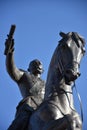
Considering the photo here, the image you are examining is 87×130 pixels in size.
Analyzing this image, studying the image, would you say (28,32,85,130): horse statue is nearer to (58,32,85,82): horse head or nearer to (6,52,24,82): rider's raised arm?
(58,32,85,82): horse head

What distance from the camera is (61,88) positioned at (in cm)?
998

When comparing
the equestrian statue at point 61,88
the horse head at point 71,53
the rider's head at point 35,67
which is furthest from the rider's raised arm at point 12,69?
the horse head at point 71,53

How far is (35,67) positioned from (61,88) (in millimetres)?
1970

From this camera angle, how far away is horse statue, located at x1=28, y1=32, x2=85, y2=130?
9390 millimetres

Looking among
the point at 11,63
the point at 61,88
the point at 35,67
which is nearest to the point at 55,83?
the point at 61,88

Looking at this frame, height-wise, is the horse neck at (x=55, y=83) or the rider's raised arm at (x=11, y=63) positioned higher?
the rider's raised arm at (x=11, y=63)

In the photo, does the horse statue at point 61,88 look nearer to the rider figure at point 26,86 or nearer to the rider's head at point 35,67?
the rider figure at point 26,86

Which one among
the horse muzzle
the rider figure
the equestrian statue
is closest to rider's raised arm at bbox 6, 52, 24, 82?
the rider figure

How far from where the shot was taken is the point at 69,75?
9.89m

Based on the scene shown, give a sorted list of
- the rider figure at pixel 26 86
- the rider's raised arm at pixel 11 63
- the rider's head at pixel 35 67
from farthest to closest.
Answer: the rider's head at pixel 35 67 < the rider's raised arm at pixel 11 63 < the rider figure at pixel 26 86

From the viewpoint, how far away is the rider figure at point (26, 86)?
1043cm

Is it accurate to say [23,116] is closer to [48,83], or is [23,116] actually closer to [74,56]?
[48,83]

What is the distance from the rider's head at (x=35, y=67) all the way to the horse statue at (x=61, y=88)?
1.46m

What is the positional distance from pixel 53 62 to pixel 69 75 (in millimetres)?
545
